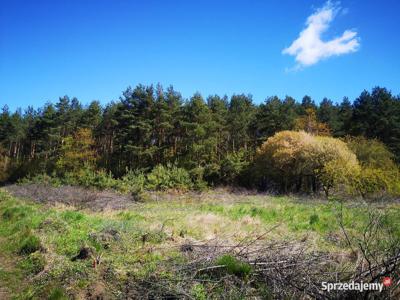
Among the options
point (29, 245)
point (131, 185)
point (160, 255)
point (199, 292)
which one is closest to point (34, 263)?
point (29, 245)

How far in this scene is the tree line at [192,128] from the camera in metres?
43.8

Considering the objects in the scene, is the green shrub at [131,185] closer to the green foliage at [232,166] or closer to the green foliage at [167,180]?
the green foliage at [167,180]

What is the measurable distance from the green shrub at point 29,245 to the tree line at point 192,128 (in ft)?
103

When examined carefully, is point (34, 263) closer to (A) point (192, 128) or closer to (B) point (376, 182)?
(B) point (376, 182)

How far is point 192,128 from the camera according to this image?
146 feet

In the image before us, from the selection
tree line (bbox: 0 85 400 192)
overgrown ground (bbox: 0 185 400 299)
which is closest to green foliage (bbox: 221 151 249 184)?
tree line (bbox: 0 85 400 192)

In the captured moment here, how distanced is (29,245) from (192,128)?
1432 inches

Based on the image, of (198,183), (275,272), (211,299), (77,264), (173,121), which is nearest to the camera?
(211,299)

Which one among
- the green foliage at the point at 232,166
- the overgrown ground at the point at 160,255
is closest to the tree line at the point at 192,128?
the green foliage at the point at 232,166

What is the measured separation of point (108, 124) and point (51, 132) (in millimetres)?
9497

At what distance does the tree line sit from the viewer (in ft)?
144

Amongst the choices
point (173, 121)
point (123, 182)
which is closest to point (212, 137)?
point (173, 121)

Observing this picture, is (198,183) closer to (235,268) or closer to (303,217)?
(303,217)

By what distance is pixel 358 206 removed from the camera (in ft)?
44.4
